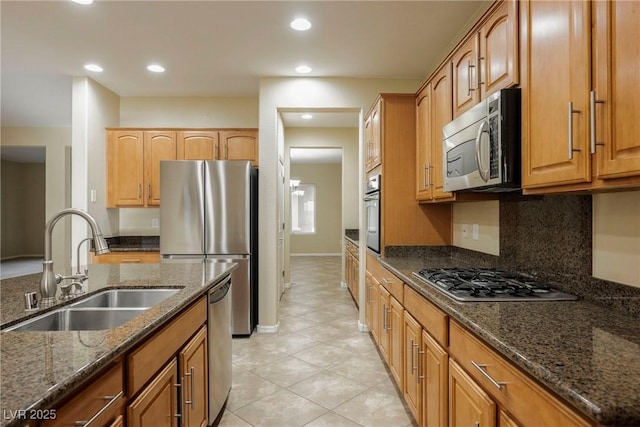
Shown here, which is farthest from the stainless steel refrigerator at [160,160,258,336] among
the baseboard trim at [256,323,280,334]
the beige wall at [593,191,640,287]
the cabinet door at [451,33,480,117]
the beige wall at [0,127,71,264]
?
the beige wall at [0,127,71,264]

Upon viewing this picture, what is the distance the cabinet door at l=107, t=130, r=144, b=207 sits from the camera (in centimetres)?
435

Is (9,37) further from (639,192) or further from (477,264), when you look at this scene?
(639,192)

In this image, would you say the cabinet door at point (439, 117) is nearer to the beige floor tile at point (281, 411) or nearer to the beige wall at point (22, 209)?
the beige floor tile at point (281, 411)

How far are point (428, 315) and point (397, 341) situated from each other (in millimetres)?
753

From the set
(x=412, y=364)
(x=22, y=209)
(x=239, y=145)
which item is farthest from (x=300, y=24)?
(x=22, y=209)

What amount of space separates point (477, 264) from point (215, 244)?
8.13 feet

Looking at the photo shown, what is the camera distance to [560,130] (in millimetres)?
1313

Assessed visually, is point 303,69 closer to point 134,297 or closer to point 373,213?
point 373,213

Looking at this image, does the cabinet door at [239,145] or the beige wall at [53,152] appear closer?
the cabinet door at [239,145]

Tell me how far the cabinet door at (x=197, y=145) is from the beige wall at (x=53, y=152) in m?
3.41

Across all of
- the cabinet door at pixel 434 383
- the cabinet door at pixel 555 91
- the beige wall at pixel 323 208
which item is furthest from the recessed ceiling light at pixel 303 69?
the beige wall at pixel 323 208

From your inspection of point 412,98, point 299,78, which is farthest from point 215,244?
point 412,98

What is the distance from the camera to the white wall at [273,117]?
155 inches

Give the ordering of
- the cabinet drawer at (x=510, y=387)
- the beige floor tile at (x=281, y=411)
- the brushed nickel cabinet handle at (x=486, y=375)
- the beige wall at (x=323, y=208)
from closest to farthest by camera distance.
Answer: the cabinet drawer at (x=510, y=387)
the brushed nickel cabinet handle at (x=486, y=375)
the beige floor tile at (x=281, y=411)
the beige wall at (x=323, y=208)
